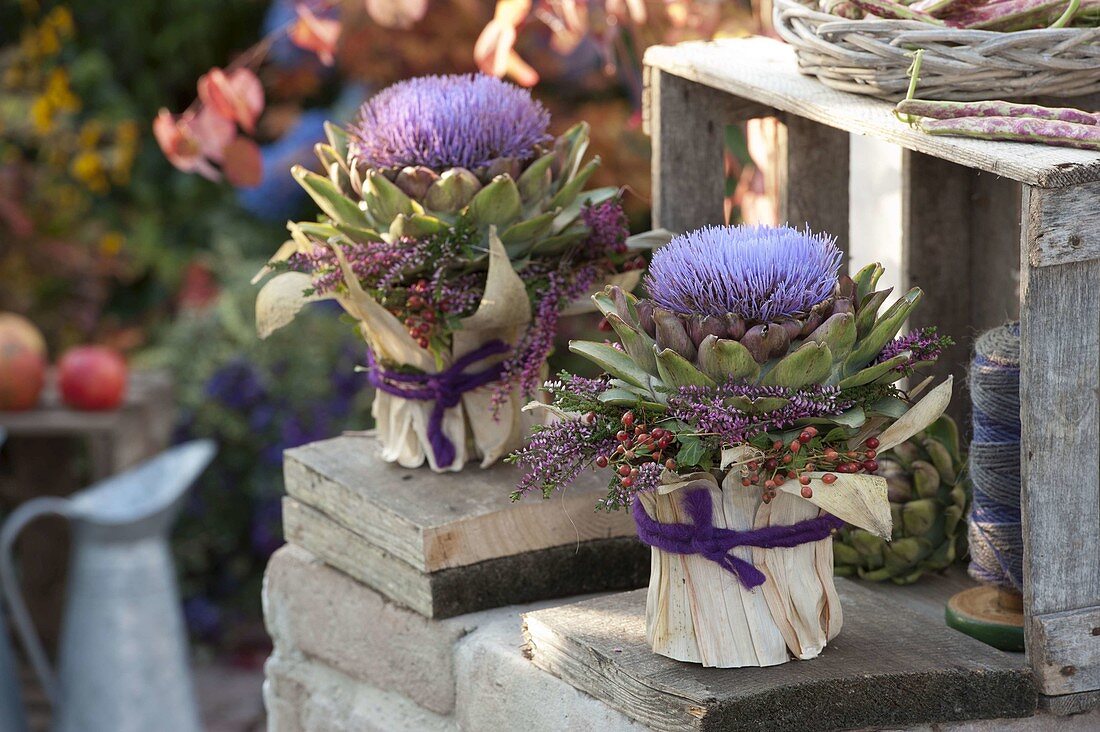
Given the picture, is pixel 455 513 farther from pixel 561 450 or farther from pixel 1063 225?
pixel 1063 225

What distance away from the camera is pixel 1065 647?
1180mm

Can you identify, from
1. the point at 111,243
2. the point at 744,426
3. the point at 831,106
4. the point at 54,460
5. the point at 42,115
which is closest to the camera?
the point at 744,426

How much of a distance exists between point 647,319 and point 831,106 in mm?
305

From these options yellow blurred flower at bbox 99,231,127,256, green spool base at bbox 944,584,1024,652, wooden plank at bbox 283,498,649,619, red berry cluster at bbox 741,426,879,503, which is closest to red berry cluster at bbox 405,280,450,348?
wooden plank at bbox 283,498,649,619

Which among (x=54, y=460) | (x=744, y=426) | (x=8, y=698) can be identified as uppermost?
(x=744, y=426)

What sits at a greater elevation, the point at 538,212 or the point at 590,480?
the point at 538,212

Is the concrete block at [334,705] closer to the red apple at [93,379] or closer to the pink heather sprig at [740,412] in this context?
the pink heather sprig at [740,412]

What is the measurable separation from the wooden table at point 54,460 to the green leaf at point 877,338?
7.52 ft

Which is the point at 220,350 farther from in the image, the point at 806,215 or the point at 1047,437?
the point at 1047,437

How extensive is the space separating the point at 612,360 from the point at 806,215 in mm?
610

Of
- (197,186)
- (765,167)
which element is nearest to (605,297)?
(765,167)

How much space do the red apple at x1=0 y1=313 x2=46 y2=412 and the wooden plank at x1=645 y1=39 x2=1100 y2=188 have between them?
1.96 metres

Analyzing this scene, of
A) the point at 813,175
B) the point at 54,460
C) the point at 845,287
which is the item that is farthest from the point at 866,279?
the point at 54,460

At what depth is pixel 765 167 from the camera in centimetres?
214
